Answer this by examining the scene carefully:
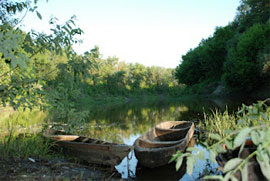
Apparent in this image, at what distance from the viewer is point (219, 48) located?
44.6 meters

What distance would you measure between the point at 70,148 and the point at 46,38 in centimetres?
367

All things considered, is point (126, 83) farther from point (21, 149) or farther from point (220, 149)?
point (220, 149)

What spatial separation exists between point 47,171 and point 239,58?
100 feet

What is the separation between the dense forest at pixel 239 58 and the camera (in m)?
29.5

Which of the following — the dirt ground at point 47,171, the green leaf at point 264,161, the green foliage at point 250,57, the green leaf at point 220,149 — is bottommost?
the dirt ground at point 47,171

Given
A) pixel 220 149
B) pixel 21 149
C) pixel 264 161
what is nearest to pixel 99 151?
pixel 21 149

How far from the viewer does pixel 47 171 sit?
505 centimetres

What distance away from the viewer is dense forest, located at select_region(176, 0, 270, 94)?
96.9 ft

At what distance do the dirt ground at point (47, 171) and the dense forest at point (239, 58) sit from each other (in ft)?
79.1

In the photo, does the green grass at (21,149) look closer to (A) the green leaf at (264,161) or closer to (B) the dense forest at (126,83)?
(B) the dense forest at (126,83)

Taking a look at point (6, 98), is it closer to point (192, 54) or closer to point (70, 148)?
point (70, 148)

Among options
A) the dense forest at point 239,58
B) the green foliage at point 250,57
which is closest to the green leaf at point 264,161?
the dense forest at point 239,58

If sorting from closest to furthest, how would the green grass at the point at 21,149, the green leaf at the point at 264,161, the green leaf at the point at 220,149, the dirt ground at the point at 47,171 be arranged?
the green leaf at the point at 264,161
the green leaf at the point at 220,149
the dirt ground at the point at 47,171
the green grass at the point at 21,149

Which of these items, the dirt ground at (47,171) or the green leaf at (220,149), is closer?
the green leaf at (220,149)
